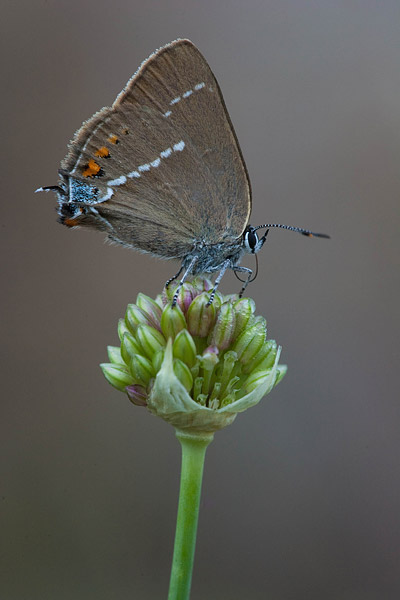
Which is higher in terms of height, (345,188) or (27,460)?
(345,188)

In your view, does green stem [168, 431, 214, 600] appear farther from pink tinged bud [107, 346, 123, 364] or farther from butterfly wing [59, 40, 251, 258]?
butterfly wing [59, 40, 251, 258]

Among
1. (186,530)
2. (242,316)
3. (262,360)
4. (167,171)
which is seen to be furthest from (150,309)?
(186,530)

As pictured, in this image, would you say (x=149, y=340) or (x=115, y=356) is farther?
(x=115, y=356)

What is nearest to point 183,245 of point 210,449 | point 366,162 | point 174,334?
point 174,334

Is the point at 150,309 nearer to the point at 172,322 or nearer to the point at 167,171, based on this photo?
the point at 172,322

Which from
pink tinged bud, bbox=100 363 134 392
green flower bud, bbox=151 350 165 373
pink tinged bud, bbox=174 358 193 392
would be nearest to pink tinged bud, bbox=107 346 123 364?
Result: pink tinged bud, bbox=100 363 134 392

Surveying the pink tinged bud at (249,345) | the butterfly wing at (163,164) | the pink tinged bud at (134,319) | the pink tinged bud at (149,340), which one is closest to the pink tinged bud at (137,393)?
the pink tinged bud at (149,340)

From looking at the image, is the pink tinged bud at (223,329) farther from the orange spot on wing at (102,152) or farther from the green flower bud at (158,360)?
the orange spot on wing at (102,152)

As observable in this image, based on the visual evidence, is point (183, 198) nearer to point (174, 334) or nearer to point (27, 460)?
point (174, 334)
